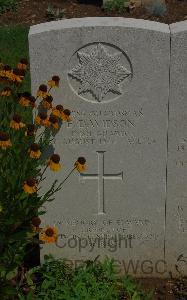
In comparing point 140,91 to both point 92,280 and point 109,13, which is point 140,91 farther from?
point 109,13

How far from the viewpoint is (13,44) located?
8336 millimetres

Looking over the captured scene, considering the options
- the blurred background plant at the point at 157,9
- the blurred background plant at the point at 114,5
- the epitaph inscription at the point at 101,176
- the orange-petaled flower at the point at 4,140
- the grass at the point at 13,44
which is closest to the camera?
the orange-petaled flower at the point at 4,140

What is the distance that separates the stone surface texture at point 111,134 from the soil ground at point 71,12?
19.9 ft

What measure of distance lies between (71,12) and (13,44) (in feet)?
6.92

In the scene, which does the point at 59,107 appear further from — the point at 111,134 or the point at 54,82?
the point at 111,134

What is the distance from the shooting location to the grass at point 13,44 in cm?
780

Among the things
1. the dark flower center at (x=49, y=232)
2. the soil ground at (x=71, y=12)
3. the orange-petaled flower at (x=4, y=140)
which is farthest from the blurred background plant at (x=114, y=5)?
the dark flower center at (x=49, y=232)

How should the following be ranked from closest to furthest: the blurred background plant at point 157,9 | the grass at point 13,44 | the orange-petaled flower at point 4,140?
the orange-petaled flower at point 4,140 < the grass at point 13,44 < the blurred background plant at point 157,9

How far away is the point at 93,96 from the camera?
3.80m

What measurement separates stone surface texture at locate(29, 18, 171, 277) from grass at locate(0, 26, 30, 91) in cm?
340

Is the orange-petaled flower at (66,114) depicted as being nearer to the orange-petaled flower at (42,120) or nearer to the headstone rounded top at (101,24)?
the orange-petaled flower at (42,120)

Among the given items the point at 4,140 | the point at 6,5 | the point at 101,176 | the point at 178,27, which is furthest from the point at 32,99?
the point at 6,5

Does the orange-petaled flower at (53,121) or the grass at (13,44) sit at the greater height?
the grass at (13,44)

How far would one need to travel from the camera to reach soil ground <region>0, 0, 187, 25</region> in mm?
9750
